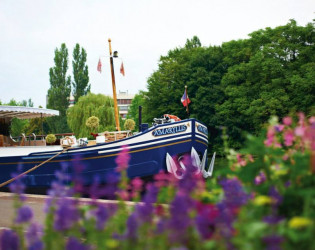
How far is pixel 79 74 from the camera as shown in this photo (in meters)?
57.5

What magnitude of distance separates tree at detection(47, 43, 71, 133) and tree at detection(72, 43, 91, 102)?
0.93 meters

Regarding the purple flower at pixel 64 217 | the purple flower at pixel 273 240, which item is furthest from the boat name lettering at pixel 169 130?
the purple flower at pixel 273 240

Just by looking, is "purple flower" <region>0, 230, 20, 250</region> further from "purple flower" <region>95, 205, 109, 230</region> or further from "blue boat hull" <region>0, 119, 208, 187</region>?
"blue boat hull" <region>0, 119, 208, 187</region>

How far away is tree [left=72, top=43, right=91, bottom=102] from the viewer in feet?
189

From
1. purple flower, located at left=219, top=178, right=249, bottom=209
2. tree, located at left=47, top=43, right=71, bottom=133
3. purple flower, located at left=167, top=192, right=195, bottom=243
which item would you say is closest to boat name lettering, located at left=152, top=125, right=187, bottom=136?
purple flower, located at left=219, top=178, right=249, bottom=209

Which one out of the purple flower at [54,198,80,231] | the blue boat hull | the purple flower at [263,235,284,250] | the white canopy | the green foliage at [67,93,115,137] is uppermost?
the green foliage at [67,93,115,137]

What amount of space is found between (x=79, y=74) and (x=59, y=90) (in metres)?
3.49

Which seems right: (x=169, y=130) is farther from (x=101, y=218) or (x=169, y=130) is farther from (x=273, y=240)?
(x=273, y=240)

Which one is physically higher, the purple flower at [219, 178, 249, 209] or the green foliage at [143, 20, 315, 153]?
the green foliage at [143, 20, 315, 153]

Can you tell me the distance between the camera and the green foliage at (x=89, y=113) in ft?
134

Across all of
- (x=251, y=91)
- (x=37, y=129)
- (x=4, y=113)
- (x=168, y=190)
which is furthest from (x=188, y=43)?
(x=168, y=190)

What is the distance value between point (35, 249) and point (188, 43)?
149 ft

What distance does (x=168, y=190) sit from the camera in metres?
2.28

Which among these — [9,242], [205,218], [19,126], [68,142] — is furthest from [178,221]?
[19,126]
